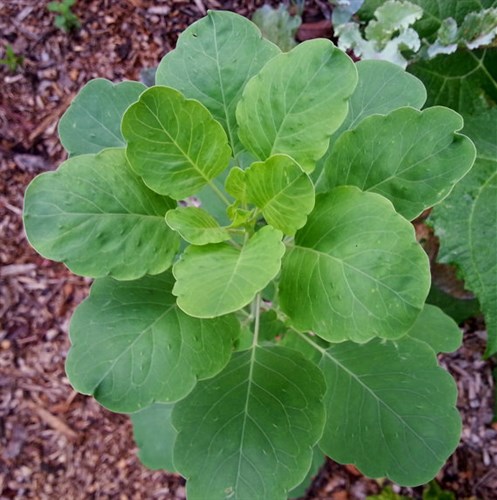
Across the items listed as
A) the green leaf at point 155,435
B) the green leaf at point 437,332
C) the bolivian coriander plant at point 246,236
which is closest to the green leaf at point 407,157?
the bolivian coriander plant at point 246,236

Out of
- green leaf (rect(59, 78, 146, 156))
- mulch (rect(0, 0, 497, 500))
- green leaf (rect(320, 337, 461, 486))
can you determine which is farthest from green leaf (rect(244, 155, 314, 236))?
mulch (rect(0, 0, 497, 500))

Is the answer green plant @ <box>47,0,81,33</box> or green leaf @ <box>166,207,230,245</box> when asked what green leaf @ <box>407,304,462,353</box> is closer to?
green leaf @ <box>166,207,230,245</box>

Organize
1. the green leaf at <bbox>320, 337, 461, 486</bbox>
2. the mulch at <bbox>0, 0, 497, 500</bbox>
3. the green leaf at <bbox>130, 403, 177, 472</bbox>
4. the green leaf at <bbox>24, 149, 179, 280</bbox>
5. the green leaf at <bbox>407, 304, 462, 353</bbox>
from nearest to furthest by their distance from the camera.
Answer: the green leaf at <bbox>24, 149, 179, 280</bbox>, the green leaf at <bbox>320, 337, 461, 486</bbox>, the green leaf at <bbox>407, 304, 462, 353</bbox>, the green leaf at <bbox>130, 403, 177, 472</bbox>, the mulch at <bbox>0, 0, 497, 500</bbox>

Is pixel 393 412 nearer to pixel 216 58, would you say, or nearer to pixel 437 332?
pixel 437 332

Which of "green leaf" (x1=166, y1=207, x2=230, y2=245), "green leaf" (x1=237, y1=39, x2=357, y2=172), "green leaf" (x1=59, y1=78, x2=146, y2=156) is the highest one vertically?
"green leaf" (x1=237, y1=39, x2=357, y2=172)

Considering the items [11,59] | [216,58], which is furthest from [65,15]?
[216,58]

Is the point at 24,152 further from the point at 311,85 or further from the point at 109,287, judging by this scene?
the point at 311,85

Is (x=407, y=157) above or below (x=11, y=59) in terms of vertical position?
above
